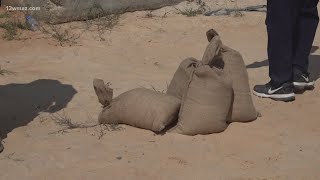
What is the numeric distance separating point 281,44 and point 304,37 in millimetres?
269

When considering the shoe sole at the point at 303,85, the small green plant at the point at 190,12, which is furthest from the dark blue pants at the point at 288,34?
the small green plant at the point at 190,12

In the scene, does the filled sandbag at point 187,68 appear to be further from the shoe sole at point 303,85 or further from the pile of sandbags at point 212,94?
the shoe sole at point 303,85

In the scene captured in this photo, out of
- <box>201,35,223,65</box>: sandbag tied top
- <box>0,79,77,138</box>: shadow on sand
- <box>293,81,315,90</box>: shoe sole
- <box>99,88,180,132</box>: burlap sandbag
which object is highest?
<box>201,35,223,65</box>: sandbag tied top

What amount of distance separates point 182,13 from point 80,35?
1.48m

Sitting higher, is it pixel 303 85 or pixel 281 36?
pixel 281 36

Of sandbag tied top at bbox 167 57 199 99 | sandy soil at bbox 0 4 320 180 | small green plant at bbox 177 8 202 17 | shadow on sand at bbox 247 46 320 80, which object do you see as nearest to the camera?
sandy soil at bbox 0 4 320 180

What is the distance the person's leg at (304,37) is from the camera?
422 centimetres

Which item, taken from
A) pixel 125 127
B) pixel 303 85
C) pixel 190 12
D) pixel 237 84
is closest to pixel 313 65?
pixel 303 85

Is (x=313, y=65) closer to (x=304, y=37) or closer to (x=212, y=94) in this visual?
(x=304, y=37)

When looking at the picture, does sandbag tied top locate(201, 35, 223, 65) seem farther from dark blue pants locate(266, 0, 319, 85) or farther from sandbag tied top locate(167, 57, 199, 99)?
dark blue pants locate(266, 0, 319, 85)

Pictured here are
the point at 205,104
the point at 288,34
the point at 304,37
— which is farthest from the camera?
the point at 304,37

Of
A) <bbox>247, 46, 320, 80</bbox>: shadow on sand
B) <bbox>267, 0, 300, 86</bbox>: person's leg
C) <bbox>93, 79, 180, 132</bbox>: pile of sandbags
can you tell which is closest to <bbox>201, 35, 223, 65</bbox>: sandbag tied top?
<bbox>93, 79, 180, 132</bbox>: pile of sandbags

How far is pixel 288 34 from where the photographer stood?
161 inches

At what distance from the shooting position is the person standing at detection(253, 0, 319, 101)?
405 cm
